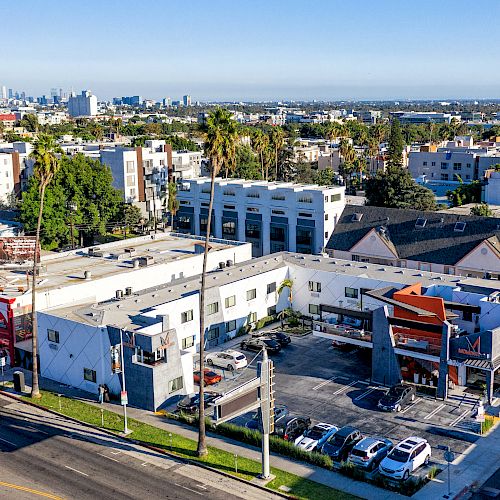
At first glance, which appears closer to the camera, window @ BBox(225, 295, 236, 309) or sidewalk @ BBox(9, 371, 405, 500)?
sidewalk @ BBox(9, 371, 405, 500)

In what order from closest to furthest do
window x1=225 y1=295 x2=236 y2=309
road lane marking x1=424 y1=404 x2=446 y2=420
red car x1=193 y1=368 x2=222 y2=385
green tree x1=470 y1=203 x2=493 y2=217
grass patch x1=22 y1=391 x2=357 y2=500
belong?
grass patch x1=22 y1=391 x2=357 y2=500, road lane marking x1=424 y1=404 x2=446 y2=420, red car x1=193 y1=368 x2=222 y2=385, window x1=225 y1=295 x2=236 y2=309, green tree x1=470 y1=203 x2=493 y2=217

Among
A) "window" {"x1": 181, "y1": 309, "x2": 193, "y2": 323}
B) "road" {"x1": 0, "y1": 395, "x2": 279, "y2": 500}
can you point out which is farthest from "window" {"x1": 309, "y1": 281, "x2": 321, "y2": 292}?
"road" {"x1": 0, "y1": 395, "x2": 279, "y2": 500}

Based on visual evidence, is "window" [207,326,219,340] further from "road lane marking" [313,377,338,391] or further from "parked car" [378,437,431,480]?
"parked car" [378,437,431,480]

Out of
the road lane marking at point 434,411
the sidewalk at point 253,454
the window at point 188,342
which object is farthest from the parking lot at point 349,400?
the window at point 188,342

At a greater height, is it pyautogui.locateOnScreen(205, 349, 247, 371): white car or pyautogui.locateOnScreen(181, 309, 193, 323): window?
pyautogui.locateOnScreen(181, 309, 193, 323): window

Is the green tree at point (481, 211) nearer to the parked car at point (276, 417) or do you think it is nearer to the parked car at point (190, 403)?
the parked car at point (276, 417)

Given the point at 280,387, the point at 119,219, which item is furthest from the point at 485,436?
the point at 119,219

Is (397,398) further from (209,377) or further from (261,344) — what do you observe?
(261,344)
